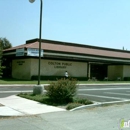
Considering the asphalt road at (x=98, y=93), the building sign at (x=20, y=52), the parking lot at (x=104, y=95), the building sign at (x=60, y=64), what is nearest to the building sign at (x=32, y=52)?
the building sign at (x=20, y=52)

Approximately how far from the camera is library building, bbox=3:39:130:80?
32.9 meters

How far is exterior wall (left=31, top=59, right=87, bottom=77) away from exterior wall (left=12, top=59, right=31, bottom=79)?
83 cm

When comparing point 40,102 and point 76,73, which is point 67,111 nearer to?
point 40,102

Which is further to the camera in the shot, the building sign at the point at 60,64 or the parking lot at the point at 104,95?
the building sign at the point at 60,64

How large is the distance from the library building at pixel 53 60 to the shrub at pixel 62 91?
18460 mm

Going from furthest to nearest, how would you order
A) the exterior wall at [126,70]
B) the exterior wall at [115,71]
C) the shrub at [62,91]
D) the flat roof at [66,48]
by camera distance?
the exterior wall at [115,71]
the exterior wall at [126,70]
the flat roof at [66,48]
the shrub at [62,91]

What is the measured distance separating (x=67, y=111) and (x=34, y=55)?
21233 mm

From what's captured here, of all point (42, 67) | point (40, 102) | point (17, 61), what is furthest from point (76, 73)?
point (40, 102)

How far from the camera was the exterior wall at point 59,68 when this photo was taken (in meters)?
33.8

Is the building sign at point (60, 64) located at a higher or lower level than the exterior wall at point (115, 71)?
higher

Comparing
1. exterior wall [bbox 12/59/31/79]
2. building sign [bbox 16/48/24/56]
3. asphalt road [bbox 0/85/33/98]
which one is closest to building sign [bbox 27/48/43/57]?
building sign [bbox 16/48/24/56]

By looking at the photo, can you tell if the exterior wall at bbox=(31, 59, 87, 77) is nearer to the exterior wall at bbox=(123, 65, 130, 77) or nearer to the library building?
the library building

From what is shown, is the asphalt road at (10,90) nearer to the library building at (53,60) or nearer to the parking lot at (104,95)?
the parking lot at (104,95)

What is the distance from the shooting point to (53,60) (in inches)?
1400
